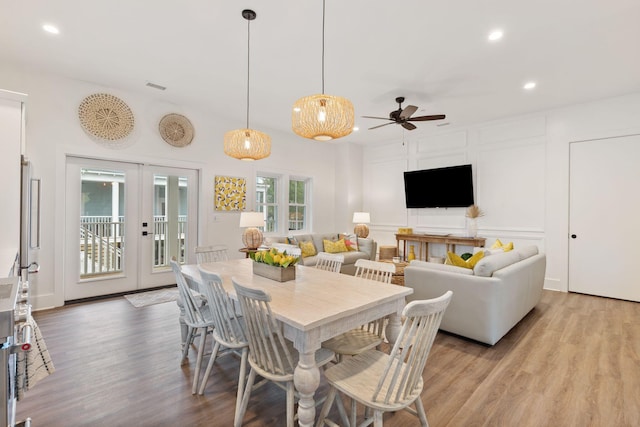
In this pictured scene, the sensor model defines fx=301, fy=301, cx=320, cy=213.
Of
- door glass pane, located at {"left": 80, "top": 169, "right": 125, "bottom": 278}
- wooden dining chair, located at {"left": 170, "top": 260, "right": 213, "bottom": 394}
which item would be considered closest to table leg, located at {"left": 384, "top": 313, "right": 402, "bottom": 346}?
wooden dining chair, located at {"left": 170, "top": 260, "right": 213, "bottom": 394}

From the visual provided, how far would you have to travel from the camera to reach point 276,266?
2.35 metres

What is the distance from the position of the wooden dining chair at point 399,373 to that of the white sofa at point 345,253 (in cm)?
342

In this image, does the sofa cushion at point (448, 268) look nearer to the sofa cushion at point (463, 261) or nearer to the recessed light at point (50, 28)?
the sofa cushion at point (463, 261)

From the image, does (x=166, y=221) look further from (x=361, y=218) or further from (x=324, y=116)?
(x=361, y=218)

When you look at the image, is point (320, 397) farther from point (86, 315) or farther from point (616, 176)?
point (616, 176)

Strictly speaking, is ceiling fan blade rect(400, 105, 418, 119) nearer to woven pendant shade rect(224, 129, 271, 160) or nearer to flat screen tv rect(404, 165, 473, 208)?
woven pendant shade rect(224, 129, 271, 160)

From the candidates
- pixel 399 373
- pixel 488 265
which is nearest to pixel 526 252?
pixel 488 265

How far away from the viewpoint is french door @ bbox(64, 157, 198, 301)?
4.10 m

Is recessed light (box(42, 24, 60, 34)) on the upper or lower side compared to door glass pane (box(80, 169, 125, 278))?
upper

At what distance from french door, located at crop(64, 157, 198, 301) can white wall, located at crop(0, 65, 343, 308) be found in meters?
0.15

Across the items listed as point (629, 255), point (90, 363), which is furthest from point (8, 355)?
point (629, 255)

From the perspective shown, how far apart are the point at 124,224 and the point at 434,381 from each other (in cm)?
450

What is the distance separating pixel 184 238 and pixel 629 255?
6773mm

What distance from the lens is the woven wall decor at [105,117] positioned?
406 centimetres
